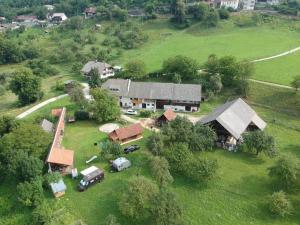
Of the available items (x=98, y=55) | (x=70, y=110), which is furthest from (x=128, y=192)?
(x=98, y=55)

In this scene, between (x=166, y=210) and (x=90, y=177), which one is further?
(x=90, y=177)

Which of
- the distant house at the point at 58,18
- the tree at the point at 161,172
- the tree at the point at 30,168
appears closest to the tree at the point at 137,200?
the tree at the point at 161,172

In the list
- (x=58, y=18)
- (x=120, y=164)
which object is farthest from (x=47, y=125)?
(x=58, y=18)

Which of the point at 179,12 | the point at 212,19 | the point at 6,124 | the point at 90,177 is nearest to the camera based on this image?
the point at 90,177

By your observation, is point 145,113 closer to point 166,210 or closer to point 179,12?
point 166,210

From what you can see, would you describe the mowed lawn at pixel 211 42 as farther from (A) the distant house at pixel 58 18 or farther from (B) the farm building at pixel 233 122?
(A) the distant house at pixel 58 18

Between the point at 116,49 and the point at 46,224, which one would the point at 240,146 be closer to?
the point at 46,224
